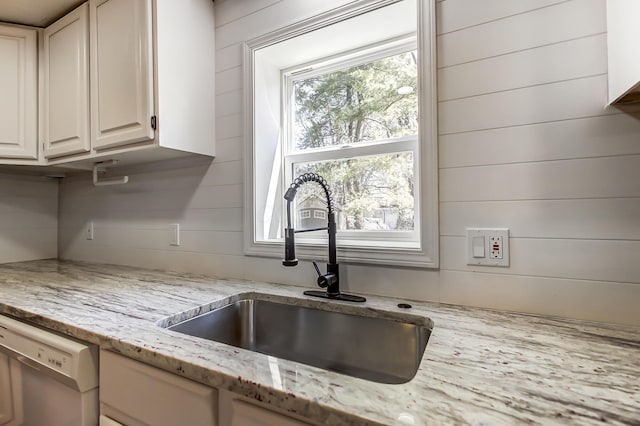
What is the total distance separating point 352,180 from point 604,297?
0.92 m

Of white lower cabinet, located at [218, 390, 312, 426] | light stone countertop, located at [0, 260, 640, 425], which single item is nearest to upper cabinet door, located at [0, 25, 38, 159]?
light stone countertop, located at [0, 260, 640, 425]

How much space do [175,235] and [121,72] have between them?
2.59 feet

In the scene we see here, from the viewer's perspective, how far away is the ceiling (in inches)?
61.8

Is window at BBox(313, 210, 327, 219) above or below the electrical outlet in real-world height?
above

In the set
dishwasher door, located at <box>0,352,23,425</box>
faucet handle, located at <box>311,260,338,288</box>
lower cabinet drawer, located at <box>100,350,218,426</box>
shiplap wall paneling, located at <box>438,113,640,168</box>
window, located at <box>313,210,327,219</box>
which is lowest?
dishwasher door, located at <box>0,352,23,425</box>

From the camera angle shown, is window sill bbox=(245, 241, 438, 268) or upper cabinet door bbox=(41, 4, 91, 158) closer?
window sill bbox=(245, 241, 438, 268)

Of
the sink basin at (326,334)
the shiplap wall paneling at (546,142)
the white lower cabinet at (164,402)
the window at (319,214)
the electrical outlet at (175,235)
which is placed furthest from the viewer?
the electrical outlet at (175,235)

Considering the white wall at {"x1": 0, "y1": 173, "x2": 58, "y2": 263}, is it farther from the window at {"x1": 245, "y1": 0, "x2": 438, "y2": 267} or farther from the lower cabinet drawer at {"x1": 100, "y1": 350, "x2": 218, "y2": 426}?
the lower cabinet drawer at {"x1": 100, "y1": 350, "x2": 218, "y2": 426}

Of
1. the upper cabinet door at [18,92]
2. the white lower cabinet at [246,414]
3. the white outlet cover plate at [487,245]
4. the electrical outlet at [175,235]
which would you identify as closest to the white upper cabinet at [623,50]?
the white outlet cover plate at [487,245]

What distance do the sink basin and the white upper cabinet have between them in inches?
29.2

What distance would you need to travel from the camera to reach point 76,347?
875 millimetres

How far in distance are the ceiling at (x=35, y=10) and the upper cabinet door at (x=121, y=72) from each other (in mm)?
210

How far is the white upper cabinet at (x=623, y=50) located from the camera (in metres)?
0.68

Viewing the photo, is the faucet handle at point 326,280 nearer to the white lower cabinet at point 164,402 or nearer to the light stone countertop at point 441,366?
the light stone countertop at point 441,366
